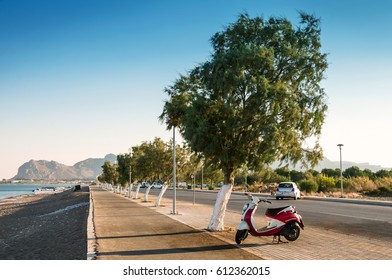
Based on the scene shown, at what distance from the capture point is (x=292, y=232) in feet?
40.4

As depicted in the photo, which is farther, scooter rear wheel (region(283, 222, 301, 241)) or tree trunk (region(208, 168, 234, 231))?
tree trunk (region(208, 168, 234, 231))

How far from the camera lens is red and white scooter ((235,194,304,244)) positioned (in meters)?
11.7

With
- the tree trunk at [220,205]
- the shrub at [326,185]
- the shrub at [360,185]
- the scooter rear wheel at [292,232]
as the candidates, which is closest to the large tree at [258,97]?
the tree trunk at [220,205]

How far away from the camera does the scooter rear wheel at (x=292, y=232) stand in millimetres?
12156

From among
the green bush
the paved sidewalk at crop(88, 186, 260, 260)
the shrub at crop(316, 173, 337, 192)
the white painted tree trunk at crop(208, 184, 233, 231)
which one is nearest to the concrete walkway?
the paved sidewalk at crop(88, 186, 260, 260)

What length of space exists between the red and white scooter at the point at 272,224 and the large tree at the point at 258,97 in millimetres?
1816

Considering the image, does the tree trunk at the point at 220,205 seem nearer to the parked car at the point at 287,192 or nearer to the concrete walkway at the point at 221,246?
the concrete walkway at the point at 221,246

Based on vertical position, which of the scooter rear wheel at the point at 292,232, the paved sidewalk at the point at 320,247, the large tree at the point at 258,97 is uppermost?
the large tree at the point at 258,97

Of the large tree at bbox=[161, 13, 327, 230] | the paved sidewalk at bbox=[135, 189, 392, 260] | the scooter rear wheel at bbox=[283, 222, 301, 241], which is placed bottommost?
the paved sidewalk at bbox=[135, 189, 392, 260]

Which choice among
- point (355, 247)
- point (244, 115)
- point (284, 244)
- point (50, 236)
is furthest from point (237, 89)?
point (50, 236)

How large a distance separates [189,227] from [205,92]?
5487 mm

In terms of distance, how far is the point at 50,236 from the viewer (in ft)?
56.0

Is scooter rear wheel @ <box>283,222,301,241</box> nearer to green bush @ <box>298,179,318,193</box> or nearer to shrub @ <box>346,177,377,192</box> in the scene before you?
shrub @ <box>346,177,377,192</box>

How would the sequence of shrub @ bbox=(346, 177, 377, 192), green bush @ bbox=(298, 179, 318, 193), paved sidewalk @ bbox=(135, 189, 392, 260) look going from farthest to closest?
green bush @ bbox=(298, 179, 318, 193) < shrub @ bbox=(346, 177, 377, 192) < paved sidewalk @ bbox=(135, 189, 392, 260)
